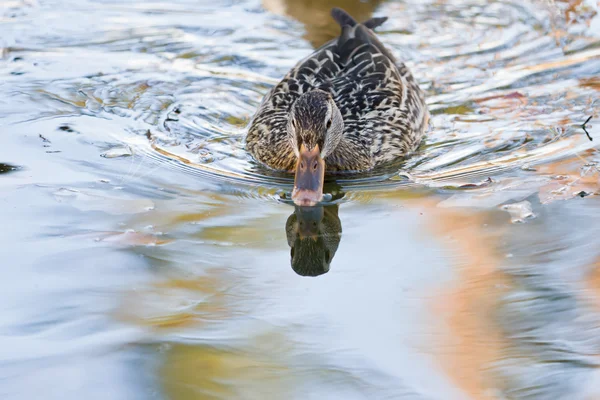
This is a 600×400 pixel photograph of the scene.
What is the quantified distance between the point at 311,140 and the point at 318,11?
510cm

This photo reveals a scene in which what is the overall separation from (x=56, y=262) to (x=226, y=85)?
13.8 feet

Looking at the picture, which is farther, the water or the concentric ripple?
the concentric ripple

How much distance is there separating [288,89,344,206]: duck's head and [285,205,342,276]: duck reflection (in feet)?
0.35

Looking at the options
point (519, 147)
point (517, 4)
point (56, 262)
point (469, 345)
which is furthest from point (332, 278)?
point (517, 4)

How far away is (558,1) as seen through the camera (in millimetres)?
11836

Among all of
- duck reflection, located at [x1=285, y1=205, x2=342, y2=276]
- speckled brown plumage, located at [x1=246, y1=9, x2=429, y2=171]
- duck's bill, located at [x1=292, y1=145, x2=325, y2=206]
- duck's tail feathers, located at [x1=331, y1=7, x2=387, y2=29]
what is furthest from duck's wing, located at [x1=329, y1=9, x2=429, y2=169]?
duck reflection, located at [x1=285, y1=205, x2=342, y2=276]

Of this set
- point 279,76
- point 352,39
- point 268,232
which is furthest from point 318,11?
point 268,232

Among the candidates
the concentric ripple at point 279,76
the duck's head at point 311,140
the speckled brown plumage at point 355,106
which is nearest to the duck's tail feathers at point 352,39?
the speckled brown plumage at point 355,106

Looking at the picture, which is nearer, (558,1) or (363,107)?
(363,107)

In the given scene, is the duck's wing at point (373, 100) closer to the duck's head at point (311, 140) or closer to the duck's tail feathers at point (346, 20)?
the duck's tail feathers at point (346, 20)

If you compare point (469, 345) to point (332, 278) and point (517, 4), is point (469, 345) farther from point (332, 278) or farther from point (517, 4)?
point (517, 4)

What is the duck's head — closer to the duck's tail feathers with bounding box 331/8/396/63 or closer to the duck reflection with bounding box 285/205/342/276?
the duck reflection with bounding box 285/205/342/276

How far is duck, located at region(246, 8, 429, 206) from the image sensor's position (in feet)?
22.9

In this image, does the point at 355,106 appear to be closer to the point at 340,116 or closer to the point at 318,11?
the point at 340,116
